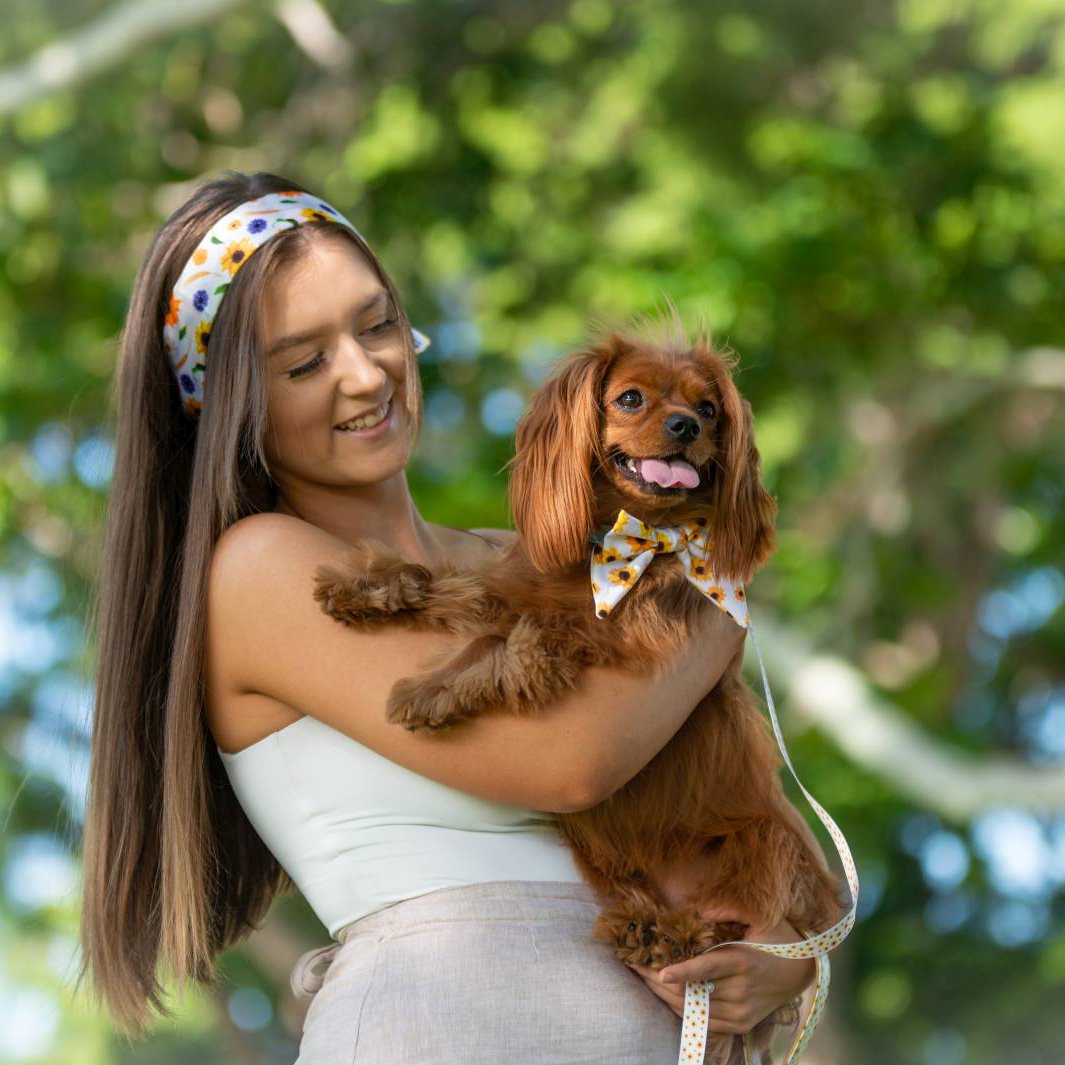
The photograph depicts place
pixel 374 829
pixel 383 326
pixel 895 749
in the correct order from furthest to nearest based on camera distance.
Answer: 1. pixel 895 749
2. pixel 383 326
3. pixel 374 829

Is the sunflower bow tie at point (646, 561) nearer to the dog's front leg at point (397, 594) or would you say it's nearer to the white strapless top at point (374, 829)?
the dog's front leg at point (397, 594)

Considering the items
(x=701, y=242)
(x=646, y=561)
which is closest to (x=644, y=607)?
(x=646, y=561)

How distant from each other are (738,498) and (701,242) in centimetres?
721

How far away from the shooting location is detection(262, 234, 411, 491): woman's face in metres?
2.81

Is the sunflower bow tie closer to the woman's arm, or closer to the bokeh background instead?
the woman's arm

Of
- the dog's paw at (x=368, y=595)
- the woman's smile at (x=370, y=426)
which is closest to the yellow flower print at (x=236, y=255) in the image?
the woman's smile at (x=370, y=426)

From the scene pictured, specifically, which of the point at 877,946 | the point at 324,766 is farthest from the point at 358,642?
the point at 877,946

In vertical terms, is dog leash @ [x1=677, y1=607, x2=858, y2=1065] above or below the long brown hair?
below

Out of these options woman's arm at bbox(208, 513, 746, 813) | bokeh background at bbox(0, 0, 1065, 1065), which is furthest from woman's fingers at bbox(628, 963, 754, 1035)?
bokeh background at bbox(0, 0, 1065, 1065)

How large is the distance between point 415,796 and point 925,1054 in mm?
13581

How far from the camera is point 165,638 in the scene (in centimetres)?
286

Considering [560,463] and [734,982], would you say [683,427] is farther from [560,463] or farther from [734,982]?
[734,982]

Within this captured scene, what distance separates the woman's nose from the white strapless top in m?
0.58

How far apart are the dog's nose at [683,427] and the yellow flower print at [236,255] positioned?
78cm
